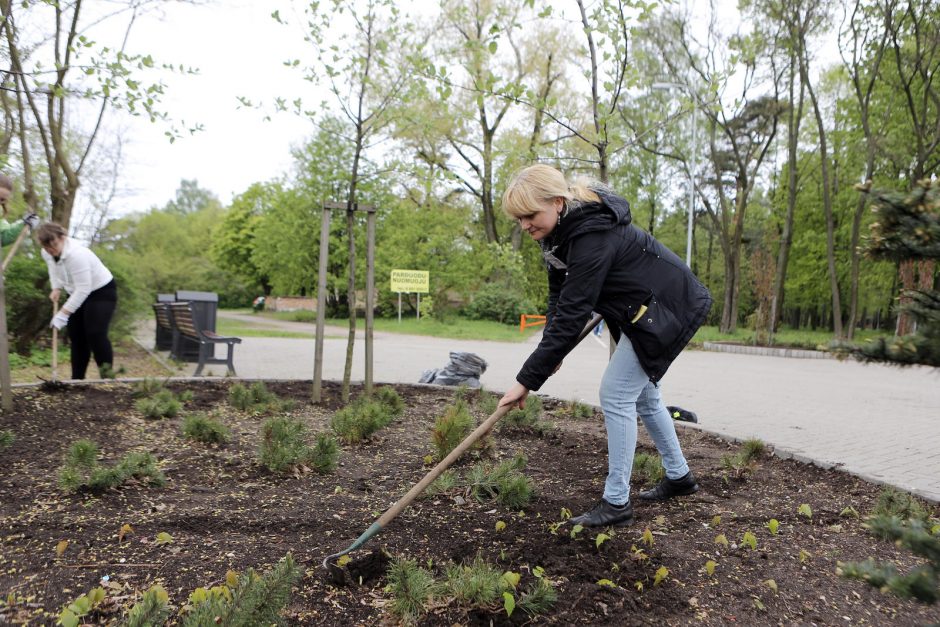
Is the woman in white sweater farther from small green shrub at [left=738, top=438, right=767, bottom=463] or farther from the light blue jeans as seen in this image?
small green shrub at [left=738, top=438, right=767, bottom=463]

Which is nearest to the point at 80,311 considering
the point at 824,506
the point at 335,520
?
the point at 335,520

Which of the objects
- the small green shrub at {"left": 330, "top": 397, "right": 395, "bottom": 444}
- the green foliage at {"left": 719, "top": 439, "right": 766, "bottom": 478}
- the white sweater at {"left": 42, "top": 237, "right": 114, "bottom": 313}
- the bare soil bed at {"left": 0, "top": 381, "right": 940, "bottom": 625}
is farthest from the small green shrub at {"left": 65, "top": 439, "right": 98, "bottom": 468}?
the green foliage at {"left": 719, "top": 439, "right": 766, "bottom": 478}

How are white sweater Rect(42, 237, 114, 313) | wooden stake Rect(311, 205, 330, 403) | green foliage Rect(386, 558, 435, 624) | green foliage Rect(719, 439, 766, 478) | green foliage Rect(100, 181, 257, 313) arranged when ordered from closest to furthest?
1. green foliage Rect(386, 558, 435, 624)
2. green foliage Rect(719, 439, 766, 478)
3. wooden stake Rect(311, 205, 330, 403)
4. white sweater Rect(42, 237, 114, 313)
5. green foliage Rect(100, 181, 257, 313)

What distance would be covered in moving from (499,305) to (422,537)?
24.9 meters

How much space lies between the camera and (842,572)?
1410 millimetres

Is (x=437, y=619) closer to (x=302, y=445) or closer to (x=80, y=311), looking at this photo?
(x=302, y=445)

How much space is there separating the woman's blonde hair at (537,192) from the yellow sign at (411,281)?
70.1ft

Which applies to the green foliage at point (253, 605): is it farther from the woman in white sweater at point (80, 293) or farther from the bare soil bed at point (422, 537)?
the woman in white sweater at point (80, 293)

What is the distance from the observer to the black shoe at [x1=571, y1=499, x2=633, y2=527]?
9.86 ft

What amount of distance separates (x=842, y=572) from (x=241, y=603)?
151 centimetres

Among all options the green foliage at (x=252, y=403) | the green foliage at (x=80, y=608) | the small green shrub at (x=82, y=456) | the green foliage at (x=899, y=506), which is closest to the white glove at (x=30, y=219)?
the green foliage at (x=252, y=403)

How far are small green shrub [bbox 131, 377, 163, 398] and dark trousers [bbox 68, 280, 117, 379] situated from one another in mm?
687

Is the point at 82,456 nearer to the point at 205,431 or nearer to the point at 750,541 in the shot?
the point at 205,431

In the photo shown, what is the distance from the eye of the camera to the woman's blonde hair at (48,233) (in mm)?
5668
